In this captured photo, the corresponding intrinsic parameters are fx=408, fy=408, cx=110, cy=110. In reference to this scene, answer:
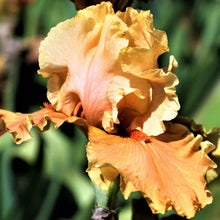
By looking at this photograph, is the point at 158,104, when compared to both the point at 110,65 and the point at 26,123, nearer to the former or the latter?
the point at 110,65

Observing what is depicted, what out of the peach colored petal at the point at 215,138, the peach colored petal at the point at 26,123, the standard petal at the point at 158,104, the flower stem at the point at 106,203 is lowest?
the flower stem at the point at 106,203

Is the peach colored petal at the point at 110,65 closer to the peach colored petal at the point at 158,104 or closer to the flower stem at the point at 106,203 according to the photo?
the peach colored petal at the point at 158,104

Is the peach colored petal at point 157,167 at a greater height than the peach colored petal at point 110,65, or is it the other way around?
the peach colored petal at point 110,65

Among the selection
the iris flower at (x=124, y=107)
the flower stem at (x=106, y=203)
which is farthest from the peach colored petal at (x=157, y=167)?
the flower stem at (x=106, y=203)

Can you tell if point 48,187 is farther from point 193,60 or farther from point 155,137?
point 193,60

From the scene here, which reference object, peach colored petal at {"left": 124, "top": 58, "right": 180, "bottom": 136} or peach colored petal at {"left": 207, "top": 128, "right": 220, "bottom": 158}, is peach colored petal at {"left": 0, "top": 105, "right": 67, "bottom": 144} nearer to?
peach colored petal at {"left": 124, "top": 58, "right": 180, "bottom": 136}

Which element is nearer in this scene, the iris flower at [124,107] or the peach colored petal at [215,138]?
the iris flower at [124,107]

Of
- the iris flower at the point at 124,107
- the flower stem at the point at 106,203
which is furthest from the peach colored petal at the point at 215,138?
the flower stem at the point at 106,203
